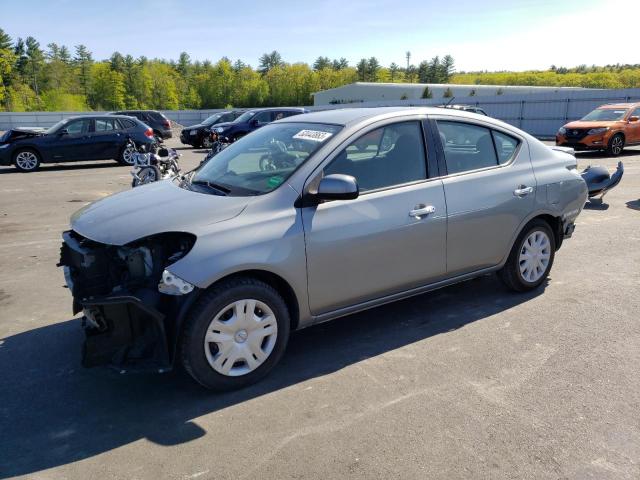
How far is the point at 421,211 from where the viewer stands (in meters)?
4.08

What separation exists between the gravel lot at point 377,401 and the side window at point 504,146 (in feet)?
4.29

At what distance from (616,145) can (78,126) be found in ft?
55.7

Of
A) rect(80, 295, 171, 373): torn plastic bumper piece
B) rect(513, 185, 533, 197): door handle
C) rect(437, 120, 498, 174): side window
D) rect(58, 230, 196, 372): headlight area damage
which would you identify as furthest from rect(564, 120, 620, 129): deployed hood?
rect(80, 295, 171, 373): torn plastic bumper piece

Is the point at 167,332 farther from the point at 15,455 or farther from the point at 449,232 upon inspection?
the point at 449,232

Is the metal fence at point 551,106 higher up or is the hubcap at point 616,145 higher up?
the metal fence at point 551,106

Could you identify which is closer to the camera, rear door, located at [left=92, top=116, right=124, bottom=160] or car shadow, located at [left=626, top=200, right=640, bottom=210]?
car shadow, located at [left=626, top=200, right=640, bottom=210]

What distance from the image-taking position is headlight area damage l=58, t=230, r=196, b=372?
316 centimetres

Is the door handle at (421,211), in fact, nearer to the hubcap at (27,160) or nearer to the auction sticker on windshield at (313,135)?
the auction sticker on windshield at (313,135)

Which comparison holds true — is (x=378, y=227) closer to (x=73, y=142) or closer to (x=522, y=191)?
(x=522, y=191)

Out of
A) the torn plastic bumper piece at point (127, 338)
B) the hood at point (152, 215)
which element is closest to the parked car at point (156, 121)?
the hood at point (152, 215)

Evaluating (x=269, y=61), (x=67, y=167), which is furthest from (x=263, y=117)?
(x=269, y=61)

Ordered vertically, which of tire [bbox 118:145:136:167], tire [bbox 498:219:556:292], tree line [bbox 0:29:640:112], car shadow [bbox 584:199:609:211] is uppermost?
tree line [bbox 0:29:640:112]

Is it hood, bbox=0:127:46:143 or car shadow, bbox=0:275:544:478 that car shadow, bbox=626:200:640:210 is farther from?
hood, bbox=0:127:46:143

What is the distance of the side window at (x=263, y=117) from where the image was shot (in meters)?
21.7
